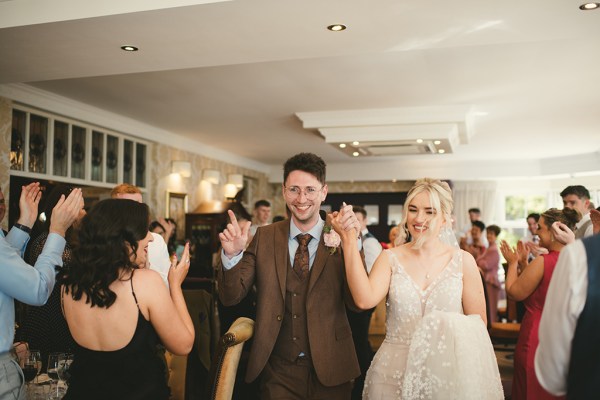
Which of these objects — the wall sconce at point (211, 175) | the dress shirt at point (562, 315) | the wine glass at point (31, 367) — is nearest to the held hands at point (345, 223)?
the dress shirt at point (562, 315)

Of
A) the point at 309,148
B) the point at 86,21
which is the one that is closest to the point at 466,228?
the point at 309,148

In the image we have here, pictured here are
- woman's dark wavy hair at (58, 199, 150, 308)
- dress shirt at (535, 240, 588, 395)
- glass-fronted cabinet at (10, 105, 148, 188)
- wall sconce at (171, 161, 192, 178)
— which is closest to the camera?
dress shirt at (535, 240, 588, 395)

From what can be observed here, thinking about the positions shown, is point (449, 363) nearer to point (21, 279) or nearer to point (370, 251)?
point (21, 279)

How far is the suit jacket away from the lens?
7.63ft

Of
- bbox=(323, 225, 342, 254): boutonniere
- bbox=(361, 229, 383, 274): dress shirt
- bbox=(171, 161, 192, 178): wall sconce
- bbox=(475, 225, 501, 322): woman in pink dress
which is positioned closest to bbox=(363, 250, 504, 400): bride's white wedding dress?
bbox=(323, 225, 342, 254): boutonniere

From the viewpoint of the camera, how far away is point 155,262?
3.85 meters

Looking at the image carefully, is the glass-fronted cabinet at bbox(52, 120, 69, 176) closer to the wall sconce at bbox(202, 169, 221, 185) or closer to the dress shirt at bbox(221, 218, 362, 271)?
the wall sconce at bbox(202, 169, 221, 185)

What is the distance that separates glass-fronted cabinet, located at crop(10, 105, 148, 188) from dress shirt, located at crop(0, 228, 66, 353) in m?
4.07

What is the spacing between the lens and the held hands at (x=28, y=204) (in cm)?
245

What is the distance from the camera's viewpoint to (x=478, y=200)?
12.6 meters

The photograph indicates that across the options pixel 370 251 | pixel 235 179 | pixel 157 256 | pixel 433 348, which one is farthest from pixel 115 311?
pixel 235 179

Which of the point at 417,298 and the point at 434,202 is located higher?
the point at 434,202

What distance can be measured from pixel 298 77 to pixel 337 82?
46 cm

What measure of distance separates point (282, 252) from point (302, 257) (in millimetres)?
90
